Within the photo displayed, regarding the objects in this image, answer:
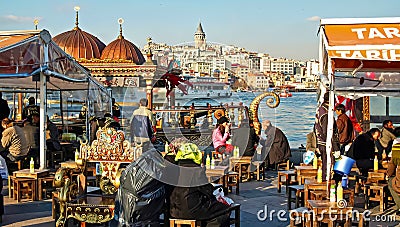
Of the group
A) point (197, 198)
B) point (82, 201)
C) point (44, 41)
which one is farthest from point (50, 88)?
point (197, 198)

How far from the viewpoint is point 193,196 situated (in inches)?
256

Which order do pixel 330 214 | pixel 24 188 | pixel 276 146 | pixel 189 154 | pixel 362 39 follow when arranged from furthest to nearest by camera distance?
1. pixel 276 146
2. pixel 24 188
3. pixel 362 39
4. pixel 189 154
5. pixel 330 214

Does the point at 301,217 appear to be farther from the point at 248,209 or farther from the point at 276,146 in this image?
the point at 276,146

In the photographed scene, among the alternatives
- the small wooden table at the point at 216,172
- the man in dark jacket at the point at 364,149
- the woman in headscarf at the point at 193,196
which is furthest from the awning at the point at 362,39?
the small wooden table at the point at 216,172

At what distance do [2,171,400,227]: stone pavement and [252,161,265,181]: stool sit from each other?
729 mm

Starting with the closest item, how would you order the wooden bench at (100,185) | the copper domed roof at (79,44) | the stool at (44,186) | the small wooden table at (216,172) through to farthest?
1. the wooden bench at (100,185)
2. the stool at (44,186)
3. the small wooden table at (216,172)
4. the copper domed roof at (79,44)

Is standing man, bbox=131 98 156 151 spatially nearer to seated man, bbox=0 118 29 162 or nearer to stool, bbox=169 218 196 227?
seated man, bbox=0 118 29 162

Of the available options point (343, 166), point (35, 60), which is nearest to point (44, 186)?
point (35, 60)

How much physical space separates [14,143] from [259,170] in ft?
17.5

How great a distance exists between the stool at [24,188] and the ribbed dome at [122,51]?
14.6 m

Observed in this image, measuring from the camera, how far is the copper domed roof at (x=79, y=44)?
23.6 m

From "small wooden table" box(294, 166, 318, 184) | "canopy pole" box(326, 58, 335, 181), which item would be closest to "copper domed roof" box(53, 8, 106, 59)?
"small wooden table" box(294, 166, 318, 184)

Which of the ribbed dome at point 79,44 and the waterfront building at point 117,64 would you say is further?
the ribbed dome at point 79,44

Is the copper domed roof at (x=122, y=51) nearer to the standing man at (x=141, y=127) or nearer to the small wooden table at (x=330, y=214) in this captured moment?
the standing man at (x=141, y=127)
